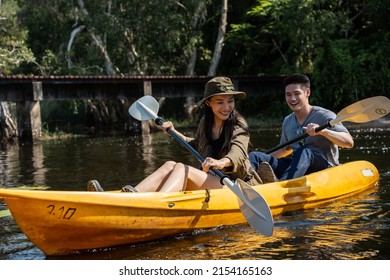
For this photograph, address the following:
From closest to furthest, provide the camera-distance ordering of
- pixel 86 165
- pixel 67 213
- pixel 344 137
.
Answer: pixel 67 213 < pixel 344 137 < pixel 86 165

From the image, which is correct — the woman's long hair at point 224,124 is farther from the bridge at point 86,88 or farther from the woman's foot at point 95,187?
the bridge at point 86,88

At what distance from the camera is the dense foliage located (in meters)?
19.8

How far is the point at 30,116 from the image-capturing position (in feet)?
57.1

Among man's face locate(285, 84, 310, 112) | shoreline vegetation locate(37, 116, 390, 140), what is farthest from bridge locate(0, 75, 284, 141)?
man's face locate(285, 84, 310, 112)

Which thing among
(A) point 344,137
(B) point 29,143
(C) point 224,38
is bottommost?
(B) point 29,143

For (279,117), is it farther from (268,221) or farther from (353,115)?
(268,221)

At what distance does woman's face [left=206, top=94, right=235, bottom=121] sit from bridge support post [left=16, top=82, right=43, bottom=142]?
1250cm

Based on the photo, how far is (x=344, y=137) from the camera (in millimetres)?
6246

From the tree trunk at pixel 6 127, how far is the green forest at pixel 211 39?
6.44ft

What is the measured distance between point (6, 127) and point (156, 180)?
49.1 feet

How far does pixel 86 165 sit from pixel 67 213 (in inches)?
259

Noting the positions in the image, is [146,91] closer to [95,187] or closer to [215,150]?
[215,150]

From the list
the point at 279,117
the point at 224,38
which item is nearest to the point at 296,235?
the point at 279,117

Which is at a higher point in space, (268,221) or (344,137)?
(344,137)
